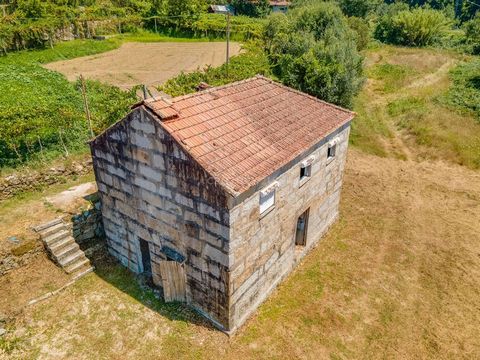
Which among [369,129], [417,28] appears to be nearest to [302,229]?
[369,129]

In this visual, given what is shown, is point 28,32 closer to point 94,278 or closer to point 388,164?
point 94,278

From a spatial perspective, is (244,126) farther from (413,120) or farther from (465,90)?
(465,90)

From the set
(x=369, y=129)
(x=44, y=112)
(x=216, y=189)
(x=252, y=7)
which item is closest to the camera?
(x=216, y=189)

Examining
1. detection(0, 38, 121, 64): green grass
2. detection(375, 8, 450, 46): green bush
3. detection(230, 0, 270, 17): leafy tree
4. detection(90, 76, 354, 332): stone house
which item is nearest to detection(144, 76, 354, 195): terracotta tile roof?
detection(90, 76, 354, 332): stone house

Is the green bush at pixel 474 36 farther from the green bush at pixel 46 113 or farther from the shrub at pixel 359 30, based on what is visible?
the green bush at pixel 46 113

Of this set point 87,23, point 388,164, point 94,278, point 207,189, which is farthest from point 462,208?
point 87,23

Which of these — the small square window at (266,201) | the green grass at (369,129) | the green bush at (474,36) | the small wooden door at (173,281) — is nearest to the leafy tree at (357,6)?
the green bush at (474,36)

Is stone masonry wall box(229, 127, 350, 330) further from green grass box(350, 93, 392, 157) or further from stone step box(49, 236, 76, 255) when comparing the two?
green grass box(350, 93, 392, 157)
